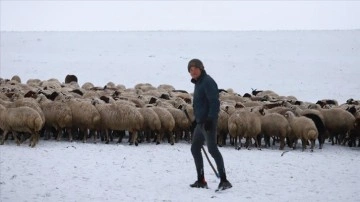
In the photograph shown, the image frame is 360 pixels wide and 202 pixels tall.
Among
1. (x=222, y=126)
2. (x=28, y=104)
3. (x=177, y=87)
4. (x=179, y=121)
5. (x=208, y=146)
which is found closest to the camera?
(x=208, y=146)

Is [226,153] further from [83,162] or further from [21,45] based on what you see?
[21,45]

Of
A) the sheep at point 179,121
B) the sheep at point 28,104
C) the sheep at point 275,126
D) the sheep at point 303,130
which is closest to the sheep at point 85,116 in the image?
the sheep at point 28,104

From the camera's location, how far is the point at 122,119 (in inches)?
479

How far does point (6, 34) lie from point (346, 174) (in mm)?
51572

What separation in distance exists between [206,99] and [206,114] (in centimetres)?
23

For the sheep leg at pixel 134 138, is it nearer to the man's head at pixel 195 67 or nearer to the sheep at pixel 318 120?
the sheep at pixel 318 120

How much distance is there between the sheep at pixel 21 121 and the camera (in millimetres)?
10992

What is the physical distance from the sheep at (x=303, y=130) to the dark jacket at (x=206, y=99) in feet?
16.0

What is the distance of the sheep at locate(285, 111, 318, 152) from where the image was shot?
1199 cm

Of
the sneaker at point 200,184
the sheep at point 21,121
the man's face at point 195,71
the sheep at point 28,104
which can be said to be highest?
the man's face at point 195,71

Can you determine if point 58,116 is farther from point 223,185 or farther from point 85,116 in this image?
point 223,185

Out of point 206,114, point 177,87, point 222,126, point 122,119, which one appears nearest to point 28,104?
point 122,119

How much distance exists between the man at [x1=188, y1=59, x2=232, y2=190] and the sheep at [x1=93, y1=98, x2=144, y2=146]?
14.2ft

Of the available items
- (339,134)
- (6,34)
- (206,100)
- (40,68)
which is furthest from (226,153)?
(6,34)
